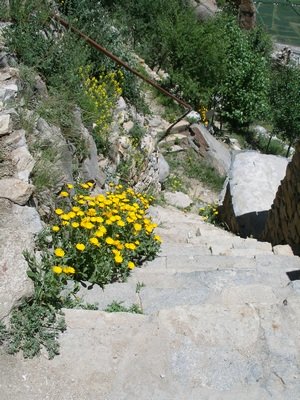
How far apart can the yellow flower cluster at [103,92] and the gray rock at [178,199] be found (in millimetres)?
3016

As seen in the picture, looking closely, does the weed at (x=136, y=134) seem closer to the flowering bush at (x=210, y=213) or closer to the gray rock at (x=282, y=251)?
the flowering bush at (x=210, y=213)

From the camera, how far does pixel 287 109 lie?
1848cm

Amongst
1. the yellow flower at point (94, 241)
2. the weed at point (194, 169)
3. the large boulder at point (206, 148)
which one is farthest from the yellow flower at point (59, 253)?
the large boulder at point (206, 148)

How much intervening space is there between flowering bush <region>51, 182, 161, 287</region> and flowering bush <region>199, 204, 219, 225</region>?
5680 mm

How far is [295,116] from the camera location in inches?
718

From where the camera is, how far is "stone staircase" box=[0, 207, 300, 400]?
2.77 meters

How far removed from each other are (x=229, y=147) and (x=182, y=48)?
389cm

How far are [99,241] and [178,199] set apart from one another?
6687 millimetres

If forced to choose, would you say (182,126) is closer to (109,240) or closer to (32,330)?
(109,240)

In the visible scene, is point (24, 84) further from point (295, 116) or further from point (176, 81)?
point (295, 116)

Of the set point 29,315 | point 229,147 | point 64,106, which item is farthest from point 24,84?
point 229,147

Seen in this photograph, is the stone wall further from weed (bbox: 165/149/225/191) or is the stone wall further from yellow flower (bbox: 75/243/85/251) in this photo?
weed (bbox: 165/149/225/191)

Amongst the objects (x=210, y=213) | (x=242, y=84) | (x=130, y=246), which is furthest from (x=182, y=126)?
(x=130, y=246)

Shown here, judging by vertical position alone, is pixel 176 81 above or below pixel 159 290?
below
